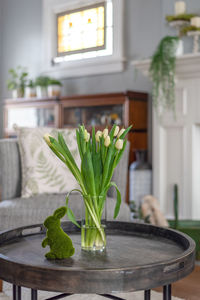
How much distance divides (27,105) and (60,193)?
2.45m

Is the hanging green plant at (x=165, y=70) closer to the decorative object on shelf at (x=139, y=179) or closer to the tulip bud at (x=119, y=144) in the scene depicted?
the decorative object on shelf at (x=139, y=179)

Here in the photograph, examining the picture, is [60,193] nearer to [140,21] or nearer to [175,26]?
[175,26]

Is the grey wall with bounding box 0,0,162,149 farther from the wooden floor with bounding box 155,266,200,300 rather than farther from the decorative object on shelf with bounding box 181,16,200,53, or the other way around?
the wooden floor with bounding box 155,266,200,300

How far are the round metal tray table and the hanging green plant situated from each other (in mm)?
2090

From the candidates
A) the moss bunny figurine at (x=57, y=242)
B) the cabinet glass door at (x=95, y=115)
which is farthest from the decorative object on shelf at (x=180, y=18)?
the moss bunny figurine at (x=57, y=242)

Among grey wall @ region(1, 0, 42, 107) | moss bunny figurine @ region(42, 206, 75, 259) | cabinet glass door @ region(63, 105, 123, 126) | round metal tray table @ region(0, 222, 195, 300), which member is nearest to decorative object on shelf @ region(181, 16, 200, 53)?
cabinet glass door @ region(63, 105, 123, 126)

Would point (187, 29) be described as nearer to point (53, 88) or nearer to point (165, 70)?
point (165, 70)

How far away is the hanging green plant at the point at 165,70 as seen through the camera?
3.50 meters

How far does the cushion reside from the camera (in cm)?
261

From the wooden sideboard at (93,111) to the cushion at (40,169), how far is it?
1.38m

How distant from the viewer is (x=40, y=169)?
264 centimetres

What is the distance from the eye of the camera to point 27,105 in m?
4.92

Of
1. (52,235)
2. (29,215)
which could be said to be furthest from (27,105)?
(52,235)

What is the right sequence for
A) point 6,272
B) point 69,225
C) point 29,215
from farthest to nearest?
1. point 29,215
2. point 69,225
3. point 6,272
